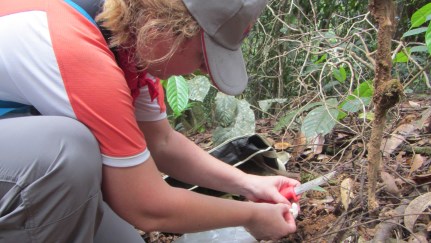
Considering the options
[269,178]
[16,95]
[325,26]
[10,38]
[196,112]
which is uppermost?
[10,38]

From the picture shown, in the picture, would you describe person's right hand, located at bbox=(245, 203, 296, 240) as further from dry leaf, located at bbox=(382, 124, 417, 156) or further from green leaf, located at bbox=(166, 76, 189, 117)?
green leaf, located at bbox=(166, 76, 189, 117)

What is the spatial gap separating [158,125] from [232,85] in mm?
480

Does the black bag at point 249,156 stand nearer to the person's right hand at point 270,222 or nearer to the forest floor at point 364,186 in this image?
the forest floor at point 364,186

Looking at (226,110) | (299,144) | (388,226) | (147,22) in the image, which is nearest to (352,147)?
(299,144)

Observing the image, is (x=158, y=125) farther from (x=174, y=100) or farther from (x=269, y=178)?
(x=174, y=100)

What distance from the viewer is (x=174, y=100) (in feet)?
7.50

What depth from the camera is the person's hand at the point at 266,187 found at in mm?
1524

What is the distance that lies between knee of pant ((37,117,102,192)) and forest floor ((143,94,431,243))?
681 millimetres

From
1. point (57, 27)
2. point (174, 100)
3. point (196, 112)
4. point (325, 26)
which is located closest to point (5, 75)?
point (57, 27)

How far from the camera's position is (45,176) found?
109cm

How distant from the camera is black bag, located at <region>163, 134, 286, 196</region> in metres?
1.93

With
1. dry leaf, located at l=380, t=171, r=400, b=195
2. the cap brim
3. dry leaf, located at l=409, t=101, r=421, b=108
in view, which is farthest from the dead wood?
dry leaf, located at l=409, t=101, r=421, b=108

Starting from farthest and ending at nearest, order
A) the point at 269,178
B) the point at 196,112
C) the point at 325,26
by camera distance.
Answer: the point at 325,26 → the point at 196,112 → the point at 269,178

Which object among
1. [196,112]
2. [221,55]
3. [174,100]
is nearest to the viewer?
[221,55]
